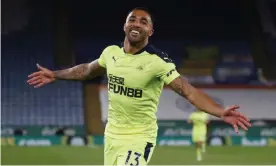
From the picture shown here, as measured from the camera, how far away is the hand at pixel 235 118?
5.54 metres

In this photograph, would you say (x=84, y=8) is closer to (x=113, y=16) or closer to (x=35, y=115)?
(x=113, y=16)

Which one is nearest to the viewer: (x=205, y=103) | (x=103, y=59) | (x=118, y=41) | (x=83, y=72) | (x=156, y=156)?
(x=205, y=103)

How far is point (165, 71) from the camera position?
5.99 metres

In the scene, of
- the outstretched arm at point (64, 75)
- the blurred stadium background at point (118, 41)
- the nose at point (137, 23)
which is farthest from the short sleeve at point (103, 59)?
the blurred stadium background at point (118, 41)

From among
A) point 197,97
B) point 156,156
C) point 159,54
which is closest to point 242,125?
point 197,97

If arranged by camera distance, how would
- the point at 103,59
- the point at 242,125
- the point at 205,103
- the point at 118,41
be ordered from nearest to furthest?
the point at 242,125, the point at 205,103, the point at 103,59, the point at 118,41

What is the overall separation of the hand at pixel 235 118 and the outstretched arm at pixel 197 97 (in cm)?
8

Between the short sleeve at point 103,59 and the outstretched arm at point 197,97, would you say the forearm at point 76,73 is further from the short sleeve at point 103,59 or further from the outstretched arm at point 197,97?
the outstretched arm at point 197,97

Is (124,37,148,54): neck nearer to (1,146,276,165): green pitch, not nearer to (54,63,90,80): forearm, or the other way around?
(54,63,90,80): forearm

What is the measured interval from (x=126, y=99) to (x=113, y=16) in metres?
23.2

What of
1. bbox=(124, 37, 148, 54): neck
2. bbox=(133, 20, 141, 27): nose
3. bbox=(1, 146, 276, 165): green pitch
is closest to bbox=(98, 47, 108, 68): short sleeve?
bbox=(124, 37, 148, 54): neck

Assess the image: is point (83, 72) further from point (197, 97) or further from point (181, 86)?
point (197, 97)

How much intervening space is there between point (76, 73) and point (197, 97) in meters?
1.51

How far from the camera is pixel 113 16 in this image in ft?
95.8
